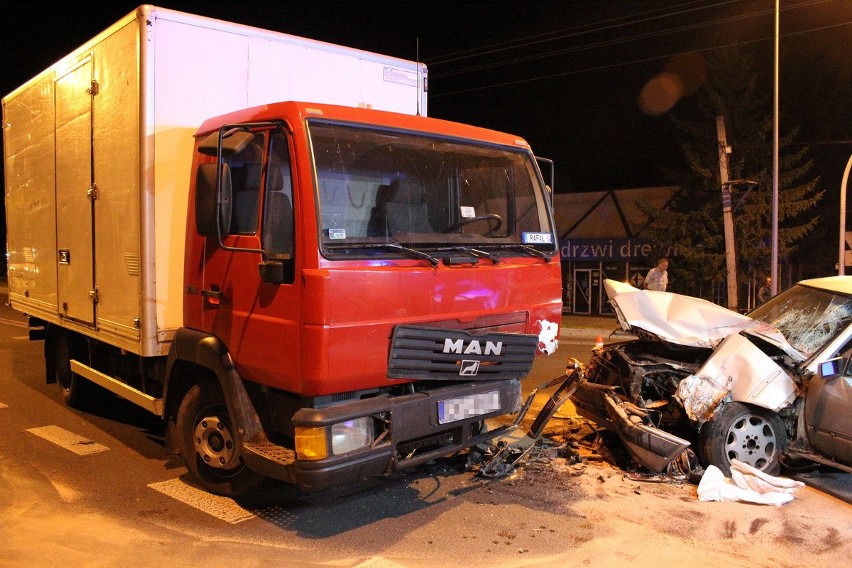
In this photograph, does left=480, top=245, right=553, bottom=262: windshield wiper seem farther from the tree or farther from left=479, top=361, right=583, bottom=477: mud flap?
the tree

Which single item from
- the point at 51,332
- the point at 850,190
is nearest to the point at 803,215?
the point at 850,190

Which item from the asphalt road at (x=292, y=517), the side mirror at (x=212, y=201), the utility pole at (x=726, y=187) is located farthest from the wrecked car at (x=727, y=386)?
the utility pole at (x=726, y=187)

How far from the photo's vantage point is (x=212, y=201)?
4199mm

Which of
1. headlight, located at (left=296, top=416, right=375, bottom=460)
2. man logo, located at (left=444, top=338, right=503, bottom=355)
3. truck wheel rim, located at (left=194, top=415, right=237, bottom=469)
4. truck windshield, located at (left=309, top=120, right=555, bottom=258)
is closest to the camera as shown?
headlight, located at (left=296, top=416, right=375, bottom=460)

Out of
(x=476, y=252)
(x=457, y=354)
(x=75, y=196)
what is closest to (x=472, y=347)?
(x=457, y=354)

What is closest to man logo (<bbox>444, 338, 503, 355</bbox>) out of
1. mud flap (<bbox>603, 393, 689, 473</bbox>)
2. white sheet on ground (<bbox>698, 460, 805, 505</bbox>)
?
mud flap (<bbox>603, 393, 689, 473</bbox>)

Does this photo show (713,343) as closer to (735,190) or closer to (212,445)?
(212,445)

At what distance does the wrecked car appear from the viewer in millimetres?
5414

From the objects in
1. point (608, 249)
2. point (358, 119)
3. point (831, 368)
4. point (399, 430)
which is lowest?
point (399, 430)

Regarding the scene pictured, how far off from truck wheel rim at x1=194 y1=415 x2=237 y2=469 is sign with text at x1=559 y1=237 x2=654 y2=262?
18.9 metres

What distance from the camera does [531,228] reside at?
5262 millimetres

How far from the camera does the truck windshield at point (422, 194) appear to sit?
418 cm

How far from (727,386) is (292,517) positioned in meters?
3.55

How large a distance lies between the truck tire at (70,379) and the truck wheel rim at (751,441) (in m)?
6.60
